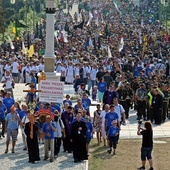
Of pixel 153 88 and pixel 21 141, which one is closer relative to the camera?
pixel 21 141

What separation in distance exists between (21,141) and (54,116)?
108 inches

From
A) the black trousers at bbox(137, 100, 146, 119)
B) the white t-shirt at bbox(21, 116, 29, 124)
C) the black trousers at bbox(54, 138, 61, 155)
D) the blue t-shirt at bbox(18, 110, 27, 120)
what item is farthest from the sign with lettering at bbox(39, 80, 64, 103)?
the black trousers at bbox(137, 100, 146, 119)

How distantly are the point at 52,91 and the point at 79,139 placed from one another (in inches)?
94.6

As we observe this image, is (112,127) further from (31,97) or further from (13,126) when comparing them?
(31,97)

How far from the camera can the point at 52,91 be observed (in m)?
23.2

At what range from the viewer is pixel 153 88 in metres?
28.0

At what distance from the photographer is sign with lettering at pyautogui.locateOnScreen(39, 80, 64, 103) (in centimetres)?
2311

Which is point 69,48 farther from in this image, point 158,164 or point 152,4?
point 152,4

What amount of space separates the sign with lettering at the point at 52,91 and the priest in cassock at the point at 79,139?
6.48 ft

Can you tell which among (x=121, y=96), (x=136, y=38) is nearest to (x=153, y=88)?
(x=121, y=96)

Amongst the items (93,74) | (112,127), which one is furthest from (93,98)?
(112,127)

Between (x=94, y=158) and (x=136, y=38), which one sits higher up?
(x=136, y=38)

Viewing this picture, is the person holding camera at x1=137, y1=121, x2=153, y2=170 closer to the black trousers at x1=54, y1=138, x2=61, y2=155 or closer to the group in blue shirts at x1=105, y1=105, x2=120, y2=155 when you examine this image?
the group in blue shirts at x1=105, y1=105, x2=120, y2=155

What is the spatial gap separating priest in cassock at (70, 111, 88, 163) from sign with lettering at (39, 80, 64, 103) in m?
1.98
